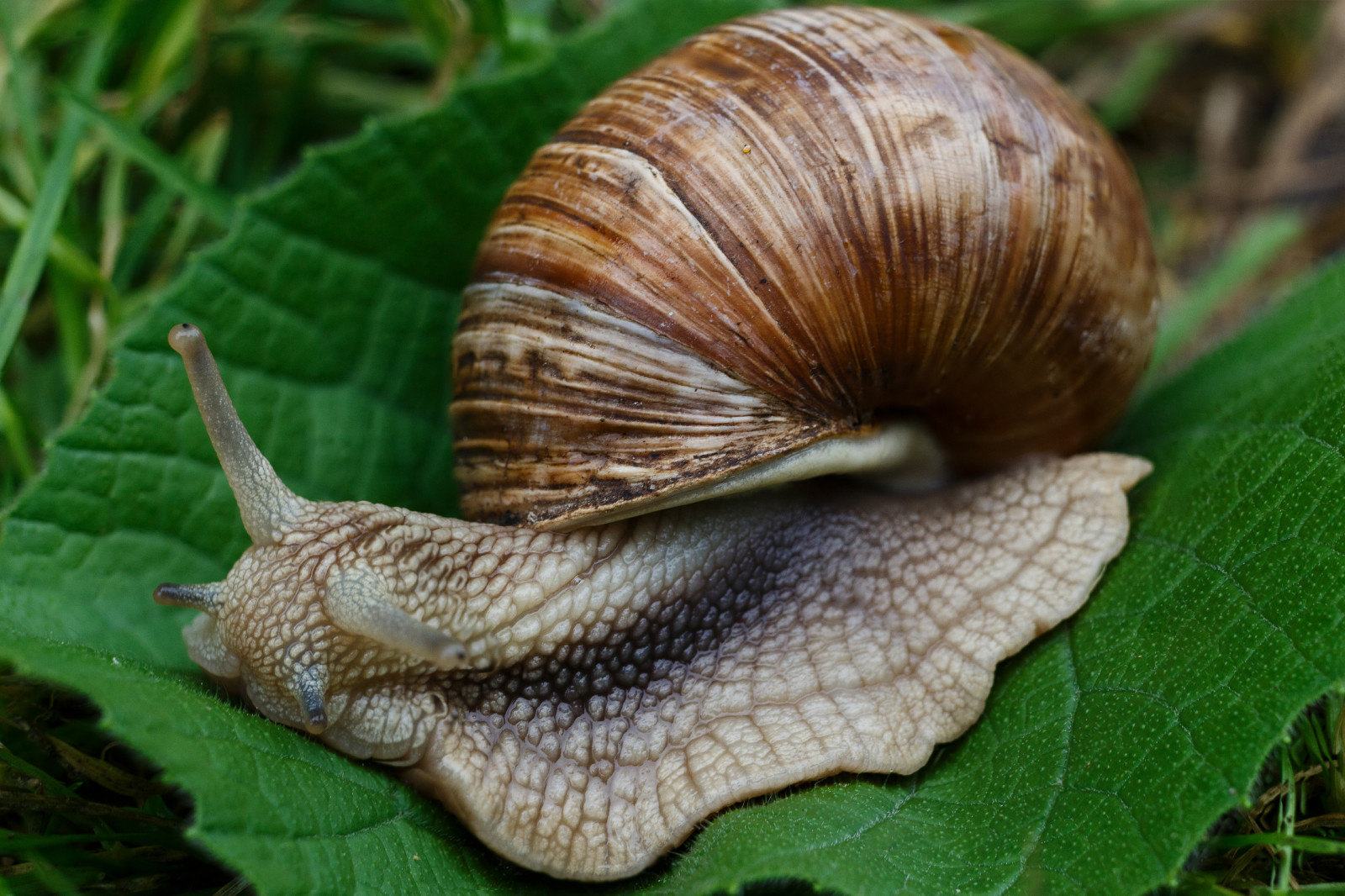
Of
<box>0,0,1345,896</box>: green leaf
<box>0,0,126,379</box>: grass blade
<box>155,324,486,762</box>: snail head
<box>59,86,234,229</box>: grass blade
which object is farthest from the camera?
<box>59,86,234,229</box>: grass blade

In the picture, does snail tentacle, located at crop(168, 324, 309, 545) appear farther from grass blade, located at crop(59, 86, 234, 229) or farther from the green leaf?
grass blade, located at crop(59, 86, 234, 229)

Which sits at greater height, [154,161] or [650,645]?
[154,161]

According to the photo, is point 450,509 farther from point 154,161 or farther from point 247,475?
point 154,161

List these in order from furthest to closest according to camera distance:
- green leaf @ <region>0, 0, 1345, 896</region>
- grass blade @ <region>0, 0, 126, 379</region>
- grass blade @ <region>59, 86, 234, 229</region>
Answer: grass blade @ <region>59, 86, 234, 229</region>, grass blade @ <region>0, 0, 126, 379</region>, green leaf @ <region>0, 0, 1345, 896</region>

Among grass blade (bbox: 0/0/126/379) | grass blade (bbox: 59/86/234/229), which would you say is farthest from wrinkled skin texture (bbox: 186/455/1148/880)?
grass blade (bbox: 59/86/234/229)

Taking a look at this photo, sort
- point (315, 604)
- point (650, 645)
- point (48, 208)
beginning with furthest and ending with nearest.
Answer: point (48, 208)
point (650, 645)
point (315, 604)

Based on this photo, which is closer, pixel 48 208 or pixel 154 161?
pixel 48 208

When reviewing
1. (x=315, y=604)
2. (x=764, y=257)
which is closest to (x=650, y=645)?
(x=315, y=604)

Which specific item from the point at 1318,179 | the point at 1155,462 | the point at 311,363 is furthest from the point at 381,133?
the point at 1318,179
